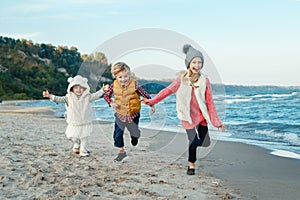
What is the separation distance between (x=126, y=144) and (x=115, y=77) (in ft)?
10.4

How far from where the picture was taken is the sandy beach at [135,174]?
4.57 m

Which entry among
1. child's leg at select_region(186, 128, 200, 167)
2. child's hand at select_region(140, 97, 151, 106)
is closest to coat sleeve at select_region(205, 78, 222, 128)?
child's leg at select_region(186, 128, 200, 167)

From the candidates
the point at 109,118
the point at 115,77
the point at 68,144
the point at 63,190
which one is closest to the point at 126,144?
the point at 68,144

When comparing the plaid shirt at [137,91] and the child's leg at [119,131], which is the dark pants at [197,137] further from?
the child's leg at [119,131]

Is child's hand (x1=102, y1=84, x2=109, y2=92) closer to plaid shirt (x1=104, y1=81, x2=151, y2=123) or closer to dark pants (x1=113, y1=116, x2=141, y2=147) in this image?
plaid shirt (x1=104, y1=81, x2=151, y2=123)

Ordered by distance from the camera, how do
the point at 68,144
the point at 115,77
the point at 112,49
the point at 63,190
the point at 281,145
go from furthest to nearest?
the point at 281,145
the point at 68,144
the point at 115,77
the point at 112,49
the point at 63,190

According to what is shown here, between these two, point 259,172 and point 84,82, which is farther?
point 84,82

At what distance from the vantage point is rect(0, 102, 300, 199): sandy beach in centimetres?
457

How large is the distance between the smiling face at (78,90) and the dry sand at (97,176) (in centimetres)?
67

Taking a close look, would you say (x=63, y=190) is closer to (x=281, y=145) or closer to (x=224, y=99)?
(x=224, y=99)

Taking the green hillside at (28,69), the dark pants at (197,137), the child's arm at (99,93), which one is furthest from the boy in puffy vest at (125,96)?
the green hillside at (28,69)

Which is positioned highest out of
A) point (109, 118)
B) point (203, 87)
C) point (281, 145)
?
point (203, 87)

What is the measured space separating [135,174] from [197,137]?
3.39 ft

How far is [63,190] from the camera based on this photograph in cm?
446
